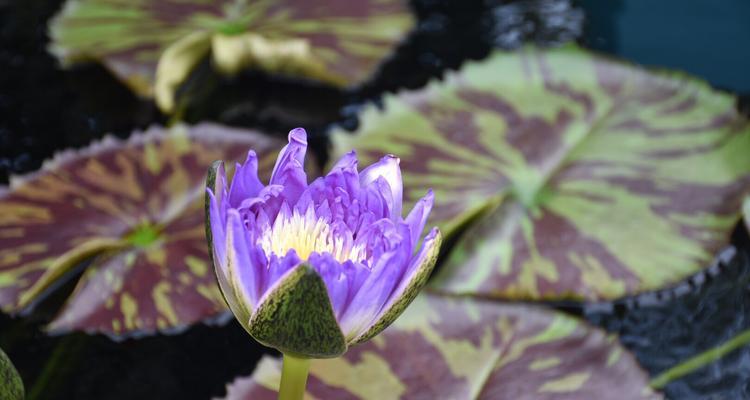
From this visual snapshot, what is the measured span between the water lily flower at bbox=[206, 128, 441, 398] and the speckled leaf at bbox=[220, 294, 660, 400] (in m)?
0.32

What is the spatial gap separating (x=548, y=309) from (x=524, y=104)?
18.2 inches

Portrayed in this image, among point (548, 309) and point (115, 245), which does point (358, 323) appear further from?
point (115, 245)

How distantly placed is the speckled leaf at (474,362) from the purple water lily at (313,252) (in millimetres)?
335

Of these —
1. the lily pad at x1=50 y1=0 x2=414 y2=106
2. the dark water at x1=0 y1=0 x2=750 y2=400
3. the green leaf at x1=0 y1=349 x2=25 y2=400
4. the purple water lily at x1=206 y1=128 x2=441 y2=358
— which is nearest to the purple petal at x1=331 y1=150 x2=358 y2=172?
the purple water lily at x1=206 y1=128 x2=441 y2=358

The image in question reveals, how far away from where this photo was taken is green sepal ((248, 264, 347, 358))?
0.54 metres

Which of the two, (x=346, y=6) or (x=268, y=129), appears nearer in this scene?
(x=268, y=129)

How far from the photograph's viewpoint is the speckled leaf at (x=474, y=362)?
924mm

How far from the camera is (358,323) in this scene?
58 centimetres

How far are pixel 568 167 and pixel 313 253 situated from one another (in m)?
0.80

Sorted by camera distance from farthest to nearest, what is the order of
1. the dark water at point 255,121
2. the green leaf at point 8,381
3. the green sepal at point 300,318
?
1. the dark water at point 255,121
2. the green leaf at point 8,381
3. the green sepal at point 300,318

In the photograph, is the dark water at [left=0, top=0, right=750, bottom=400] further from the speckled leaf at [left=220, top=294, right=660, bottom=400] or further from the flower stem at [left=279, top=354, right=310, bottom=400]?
the flower stem at [left=279, top=354, right=310, bottom=400]

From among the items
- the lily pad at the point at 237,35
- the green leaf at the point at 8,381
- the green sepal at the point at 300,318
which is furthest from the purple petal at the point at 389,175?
the lily pad at the point at 237,35

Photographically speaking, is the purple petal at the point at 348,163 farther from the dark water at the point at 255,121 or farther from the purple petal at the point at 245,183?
the dark water at the point at 255,121

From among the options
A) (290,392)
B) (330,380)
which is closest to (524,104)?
(330,380)
